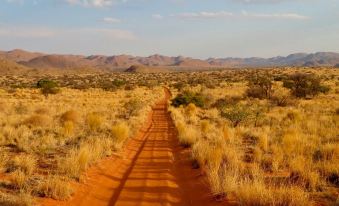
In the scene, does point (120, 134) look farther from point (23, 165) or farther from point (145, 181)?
point (145, 181)

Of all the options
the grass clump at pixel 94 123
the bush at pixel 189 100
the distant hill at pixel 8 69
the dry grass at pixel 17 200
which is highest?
the distant hill at pixel 8 69

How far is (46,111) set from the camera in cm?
2803

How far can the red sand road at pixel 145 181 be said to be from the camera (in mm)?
8914

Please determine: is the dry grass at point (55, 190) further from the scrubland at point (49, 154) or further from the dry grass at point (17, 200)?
the dry grass at point (17, 200)

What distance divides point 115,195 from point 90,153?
330 centimetres

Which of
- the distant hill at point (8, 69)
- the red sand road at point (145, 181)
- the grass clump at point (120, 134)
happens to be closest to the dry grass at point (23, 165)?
the red sand road at point (145, 181)

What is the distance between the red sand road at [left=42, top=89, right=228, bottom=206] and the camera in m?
8.91

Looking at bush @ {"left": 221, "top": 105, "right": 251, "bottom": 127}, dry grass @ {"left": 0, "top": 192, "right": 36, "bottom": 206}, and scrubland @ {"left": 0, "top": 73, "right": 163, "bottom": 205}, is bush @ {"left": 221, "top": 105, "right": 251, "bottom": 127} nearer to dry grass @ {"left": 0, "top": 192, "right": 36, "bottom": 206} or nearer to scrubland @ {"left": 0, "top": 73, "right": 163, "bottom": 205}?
scrubland @ {"left": 0, "top": 73, "right": 163, "bottom": 205}

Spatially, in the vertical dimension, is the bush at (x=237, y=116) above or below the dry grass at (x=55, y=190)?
below

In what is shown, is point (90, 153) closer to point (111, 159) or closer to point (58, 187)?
point (111, 159)

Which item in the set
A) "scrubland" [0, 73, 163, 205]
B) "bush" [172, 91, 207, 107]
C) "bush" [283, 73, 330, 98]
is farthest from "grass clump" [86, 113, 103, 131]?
"bush" [283, 73, 330, 98]

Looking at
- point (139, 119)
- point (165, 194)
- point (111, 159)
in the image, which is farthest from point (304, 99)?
point (165, 194)

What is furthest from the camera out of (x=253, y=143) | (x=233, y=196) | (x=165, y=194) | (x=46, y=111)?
(x=46, y=111)

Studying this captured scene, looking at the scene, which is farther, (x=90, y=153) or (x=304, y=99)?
(x=304, y=99)
